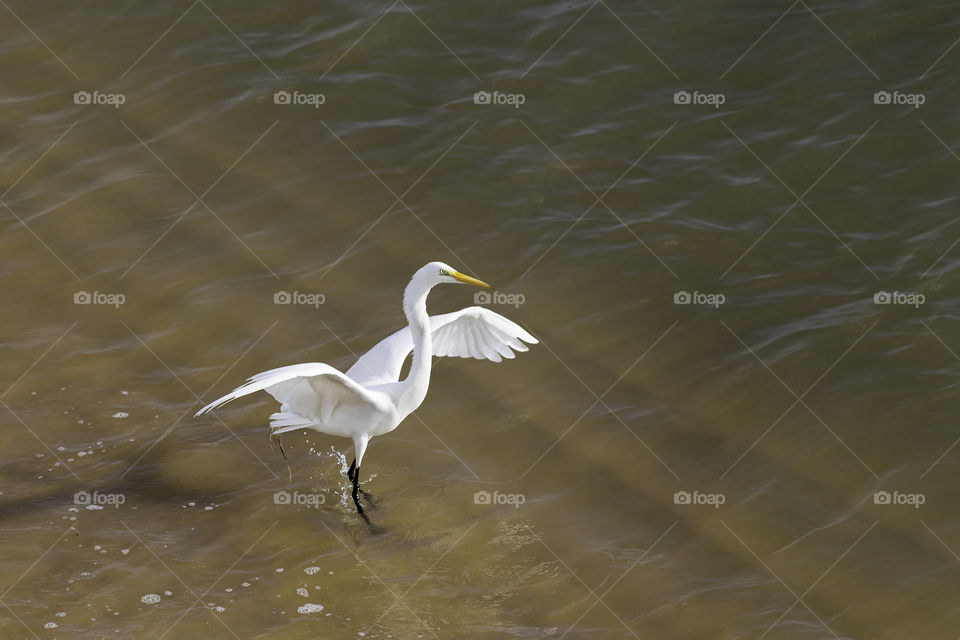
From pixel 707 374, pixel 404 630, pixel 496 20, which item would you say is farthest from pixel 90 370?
pixel 496 20

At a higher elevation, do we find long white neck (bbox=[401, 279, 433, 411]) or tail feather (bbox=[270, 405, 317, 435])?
long white neck (bbox=[401, 279, 433, 411])

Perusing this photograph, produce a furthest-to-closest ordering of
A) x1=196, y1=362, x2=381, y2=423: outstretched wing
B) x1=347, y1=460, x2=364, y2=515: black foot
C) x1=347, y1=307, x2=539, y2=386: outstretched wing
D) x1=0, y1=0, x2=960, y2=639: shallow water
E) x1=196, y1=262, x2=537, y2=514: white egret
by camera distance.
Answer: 1. x1=347, y1=307, x2=539, y2=386: outstretched wing
2. x1=347, y1=460, x2=364, y2=515: black foot
3. x1=0, y1=0, x2=960, y2=639: shallow water
4. x1=196, y1=262, x2=537, y2=514: white egret
5. x1=196, y1=362, x2=381, y2=423: outstretched wing

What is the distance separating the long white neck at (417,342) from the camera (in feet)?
24.7

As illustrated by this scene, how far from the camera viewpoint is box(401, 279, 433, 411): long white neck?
7.54m

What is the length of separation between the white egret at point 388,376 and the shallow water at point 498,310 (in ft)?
2.57

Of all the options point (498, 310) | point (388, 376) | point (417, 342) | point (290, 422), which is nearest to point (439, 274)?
point (417, 342)

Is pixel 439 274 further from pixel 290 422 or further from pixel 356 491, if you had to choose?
pixel 356 491

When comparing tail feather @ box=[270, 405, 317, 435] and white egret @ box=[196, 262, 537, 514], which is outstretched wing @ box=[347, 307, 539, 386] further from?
tail feather @ box=[270, 405, 317, 435]

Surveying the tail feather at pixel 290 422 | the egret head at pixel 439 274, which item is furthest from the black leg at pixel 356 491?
the egret head at pixel 439 274

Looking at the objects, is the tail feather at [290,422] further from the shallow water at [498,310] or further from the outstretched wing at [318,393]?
the shallow water at [498,310]

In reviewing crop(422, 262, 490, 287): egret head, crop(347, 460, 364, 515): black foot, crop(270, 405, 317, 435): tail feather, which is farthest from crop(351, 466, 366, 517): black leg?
crop(422, 262, 490, 287): egret head

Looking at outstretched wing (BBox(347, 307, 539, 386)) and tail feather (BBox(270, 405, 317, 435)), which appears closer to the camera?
tail feather (BBox(270, 405, 317, 435))

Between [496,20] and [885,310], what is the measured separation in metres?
5.44

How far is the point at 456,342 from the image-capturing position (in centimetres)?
837
